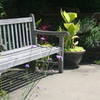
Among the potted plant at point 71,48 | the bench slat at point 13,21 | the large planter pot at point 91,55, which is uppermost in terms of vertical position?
the bench slat at point 13,21

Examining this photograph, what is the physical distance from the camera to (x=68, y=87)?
614 centimetres

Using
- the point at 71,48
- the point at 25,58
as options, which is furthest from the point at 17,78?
the point at 71,48

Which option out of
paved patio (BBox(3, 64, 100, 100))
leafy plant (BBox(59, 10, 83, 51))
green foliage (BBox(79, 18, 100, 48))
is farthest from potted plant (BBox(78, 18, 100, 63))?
paved patio (BBox(3, 64, 100, 100))

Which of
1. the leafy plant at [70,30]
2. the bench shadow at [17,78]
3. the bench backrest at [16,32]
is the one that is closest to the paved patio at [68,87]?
the bench shadow at [17,78]

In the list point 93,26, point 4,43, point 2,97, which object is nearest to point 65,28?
point 93,26

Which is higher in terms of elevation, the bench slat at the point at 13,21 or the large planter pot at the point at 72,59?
the bench slat at the point at 13,21

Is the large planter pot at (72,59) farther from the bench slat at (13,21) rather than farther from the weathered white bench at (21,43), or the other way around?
the bench slat at (13,21)

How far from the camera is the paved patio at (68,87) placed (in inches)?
220

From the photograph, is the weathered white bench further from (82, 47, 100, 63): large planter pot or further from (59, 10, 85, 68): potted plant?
(82, 47, 100, 63): large planter pot

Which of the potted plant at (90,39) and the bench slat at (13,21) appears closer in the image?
the bench slat at (13,21)

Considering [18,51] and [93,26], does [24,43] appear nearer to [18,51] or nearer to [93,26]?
[18,51]

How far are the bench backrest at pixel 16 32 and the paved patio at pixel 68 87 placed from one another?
856mm

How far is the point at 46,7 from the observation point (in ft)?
31.2

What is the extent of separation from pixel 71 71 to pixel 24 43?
3.47 feet
